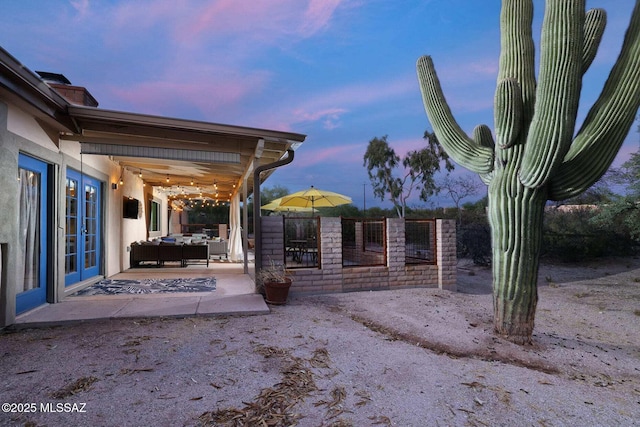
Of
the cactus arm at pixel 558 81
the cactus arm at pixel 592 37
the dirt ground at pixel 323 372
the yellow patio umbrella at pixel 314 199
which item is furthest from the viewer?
the yellow patio umbrella at pixel 314 199

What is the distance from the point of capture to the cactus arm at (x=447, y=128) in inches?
169

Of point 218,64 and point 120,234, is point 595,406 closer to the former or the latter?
point 120,234

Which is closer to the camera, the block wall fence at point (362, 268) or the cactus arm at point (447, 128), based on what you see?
the cactus arm at point (447, 128)

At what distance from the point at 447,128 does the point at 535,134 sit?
1.20 metres

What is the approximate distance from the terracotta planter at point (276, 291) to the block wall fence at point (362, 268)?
749 mm

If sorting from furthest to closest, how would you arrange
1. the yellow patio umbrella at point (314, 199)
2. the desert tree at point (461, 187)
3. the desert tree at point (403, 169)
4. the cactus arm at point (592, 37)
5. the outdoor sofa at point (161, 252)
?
1. the desert tree at point (403, 169)
2. the desert tree at point (461, 187)
3. the yellow patio umbrella at point (314, 199)
4. the outdoor sofa at point (161, 252)
5. the cactus arm at point (592, 37)

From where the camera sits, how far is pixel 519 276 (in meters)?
3.89

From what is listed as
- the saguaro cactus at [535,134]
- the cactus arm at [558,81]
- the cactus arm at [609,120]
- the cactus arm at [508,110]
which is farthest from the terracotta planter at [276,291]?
the cactus arm at [609,120]

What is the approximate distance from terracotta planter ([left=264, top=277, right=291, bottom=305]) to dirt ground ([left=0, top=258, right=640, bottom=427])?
40 cm

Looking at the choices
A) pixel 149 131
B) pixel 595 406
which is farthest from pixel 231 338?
pixel 149 131

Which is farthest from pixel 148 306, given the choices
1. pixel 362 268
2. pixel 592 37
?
pixel 592 37

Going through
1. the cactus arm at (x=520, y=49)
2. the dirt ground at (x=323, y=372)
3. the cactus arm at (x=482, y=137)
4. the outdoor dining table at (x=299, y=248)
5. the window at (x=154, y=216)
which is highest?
the cactus arm at (x=520, y=49)

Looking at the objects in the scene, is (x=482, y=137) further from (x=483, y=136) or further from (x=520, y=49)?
(x=520, y=49)

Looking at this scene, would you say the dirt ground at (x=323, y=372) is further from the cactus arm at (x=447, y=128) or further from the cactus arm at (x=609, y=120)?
the cactus arm at (x=447, y=128)
